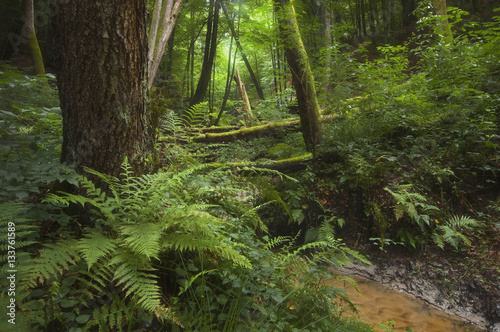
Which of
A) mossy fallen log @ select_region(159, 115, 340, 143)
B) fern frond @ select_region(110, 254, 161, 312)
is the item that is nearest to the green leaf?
fern frond @ select_region(110, 254, 161, 312)

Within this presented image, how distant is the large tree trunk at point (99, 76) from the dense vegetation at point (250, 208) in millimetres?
236

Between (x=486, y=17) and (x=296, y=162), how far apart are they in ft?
51.2

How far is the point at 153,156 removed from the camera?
2783 millimetres

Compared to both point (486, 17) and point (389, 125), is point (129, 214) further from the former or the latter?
point (486, 17)

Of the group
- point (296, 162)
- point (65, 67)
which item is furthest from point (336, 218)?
point (65, 67)

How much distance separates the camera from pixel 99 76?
2197mm

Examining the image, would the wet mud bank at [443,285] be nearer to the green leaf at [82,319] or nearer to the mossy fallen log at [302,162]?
the mossy fallen log at [302,162]

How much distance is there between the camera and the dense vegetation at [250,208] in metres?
1.64

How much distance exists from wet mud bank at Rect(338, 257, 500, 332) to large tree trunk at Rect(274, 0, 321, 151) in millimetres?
2402

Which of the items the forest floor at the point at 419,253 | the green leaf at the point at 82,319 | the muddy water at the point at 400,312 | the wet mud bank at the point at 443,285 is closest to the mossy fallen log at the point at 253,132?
the forest floor at the point at 419,253

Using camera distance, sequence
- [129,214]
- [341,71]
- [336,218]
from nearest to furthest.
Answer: [129,214], [336,218], [341,71]

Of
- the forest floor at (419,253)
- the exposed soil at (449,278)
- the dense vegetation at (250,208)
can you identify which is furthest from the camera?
the forest floor at (419,253)

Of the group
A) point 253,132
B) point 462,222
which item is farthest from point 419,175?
point 253,132

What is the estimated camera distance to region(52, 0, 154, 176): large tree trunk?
7.04 feet
